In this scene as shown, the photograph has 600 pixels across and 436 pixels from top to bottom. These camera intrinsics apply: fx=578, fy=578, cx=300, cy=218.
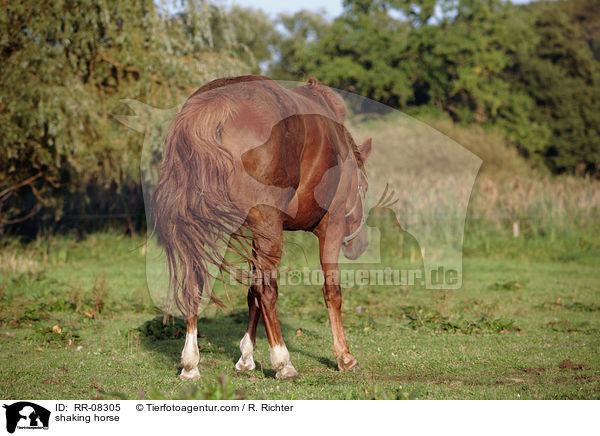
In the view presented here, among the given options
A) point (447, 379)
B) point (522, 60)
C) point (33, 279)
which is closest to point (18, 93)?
point (33, 279)

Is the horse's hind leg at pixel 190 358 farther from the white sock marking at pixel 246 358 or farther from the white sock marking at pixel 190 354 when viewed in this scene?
the white sock marking at pixel 246 358

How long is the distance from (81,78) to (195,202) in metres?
9.58

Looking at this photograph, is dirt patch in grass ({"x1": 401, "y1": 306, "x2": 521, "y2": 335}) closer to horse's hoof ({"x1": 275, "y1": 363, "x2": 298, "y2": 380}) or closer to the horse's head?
the horse's head

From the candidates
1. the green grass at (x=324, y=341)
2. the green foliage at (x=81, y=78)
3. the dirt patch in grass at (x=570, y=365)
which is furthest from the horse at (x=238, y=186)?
the green foliage at (x=81, y=78)

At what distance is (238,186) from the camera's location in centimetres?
440

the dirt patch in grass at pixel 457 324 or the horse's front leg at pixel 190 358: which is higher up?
the horse's front leg at pixel 190 358

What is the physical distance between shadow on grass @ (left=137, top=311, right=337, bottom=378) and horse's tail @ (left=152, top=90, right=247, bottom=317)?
48.7 inches

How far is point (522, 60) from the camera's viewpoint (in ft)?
110

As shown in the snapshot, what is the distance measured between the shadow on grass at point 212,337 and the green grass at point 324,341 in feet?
0.07

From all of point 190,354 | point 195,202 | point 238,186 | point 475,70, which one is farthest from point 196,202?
point 475,70

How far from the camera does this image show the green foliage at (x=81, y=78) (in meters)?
10.6

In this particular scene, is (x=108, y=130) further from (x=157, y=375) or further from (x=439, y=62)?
(x=439, y=62)

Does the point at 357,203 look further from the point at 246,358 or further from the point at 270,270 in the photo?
the point at 246,358

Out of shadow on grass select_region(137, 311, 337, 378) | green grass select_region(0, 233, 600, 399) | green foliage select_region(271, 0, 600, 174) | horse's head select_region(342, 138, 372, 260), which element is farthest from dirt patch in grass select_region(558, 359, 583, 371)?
green foliage select_region(271, 0, 600, 174)
